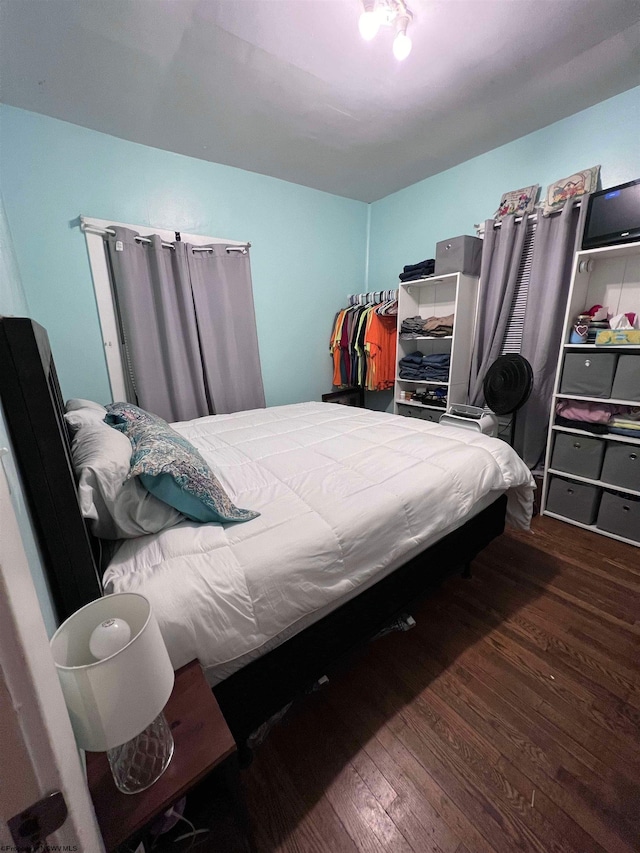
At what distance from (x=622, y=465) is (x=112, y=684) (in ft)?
8.71

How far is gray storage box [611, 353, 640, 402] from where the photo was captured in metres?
1.91

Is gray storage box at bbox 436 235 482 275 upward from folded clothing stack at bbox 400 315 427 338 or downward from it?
upward

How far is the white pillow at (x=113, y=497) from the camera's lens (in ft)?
3.09

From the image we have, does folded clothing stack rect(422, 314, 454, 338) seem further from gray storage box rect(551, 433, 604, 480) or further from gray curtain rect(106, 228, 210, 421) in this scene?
gray curtain rect(106, 228, 210, 421)

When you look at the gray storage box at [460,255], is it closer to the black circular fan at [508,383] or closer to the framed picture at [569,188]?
the framed picture at [569,188]

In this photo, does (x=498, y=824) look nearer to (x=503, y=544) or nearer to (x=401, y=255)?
(x=503, y=544)

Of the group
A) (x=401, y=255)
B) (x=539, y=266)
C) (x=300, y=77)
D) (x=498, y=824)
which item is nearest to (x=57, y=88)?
(x=300, y=77)

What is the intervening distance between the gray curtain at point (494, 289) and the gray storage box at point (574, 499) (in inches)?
34.5

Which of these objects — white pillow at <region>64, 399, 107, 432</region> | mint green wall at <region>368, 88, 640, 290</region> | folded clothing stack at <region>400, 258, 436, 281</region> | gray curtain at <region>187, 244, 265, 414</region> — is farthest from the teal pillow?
mint green wall at <region>368, 88, 640, 290</region>

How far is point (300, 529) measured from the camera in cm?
107

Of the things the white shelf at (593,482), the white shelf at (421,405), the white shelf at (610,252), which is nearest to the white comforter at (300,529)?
the white shelf at (593,482)

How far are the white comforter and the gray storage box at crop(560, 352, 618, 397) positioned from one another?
2.80ft

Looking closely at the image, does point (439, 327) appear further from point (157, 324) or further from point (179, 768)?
point (179, 768)

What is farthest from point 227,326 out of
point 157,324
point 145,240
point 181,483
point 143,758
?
point 143,758
